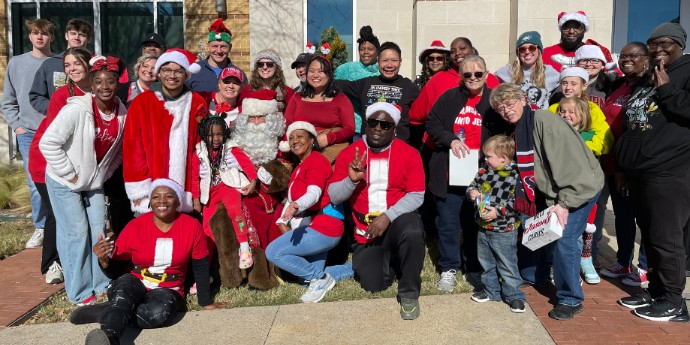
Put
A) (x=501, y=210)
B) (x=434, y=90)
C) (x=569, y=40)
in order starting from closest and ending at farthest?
(x=501, y=210)
(x=434, y=90)
(x=569, y=40)

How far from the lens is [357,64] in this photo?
631 cm

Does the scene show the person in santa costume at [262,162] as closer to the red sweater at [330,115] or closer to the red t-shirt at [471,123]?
the red sweater at [330,115]

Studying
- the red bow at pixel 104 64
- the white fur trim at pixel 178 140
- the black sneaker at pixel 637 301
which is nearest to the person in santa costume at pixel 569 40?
the black sneaker at pixel 637 301

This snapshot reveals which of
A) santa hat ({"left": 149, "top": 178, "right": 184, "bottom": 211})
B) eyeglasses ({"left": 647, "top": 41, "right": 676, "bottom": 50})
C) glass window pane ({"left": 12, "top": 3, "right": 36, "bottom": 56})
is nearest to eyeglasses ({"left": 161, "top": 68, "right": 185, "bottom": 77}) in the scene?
santa hat ({"left": 149, "top": 178, "right": 184, "bottom": 211})

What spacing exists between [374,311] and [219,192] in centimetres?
168

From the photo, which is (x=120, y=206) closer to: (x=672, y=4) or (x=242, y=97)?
(x=242, y=97)

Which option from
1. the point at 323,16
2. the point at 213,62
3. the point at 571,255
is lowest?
the point at 571,255

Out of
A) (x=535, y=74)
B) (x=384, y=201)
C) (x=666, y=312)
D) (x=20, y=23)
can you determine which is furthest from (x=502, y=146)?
(x=20, y=23)

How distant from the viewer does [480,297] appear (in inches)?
177

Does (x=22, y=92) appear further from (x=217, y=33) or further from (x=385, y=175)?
(x=385, y=175)

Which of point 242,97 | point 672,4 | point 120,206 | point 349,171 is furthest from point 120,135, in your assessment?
point 672,4

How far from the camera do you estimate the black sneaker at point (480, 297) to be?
448 cm

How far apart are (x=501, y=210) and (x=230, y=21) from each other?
713 cm

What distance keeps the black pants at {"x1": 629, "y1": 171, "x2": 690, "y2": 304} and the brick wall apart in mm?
7355
